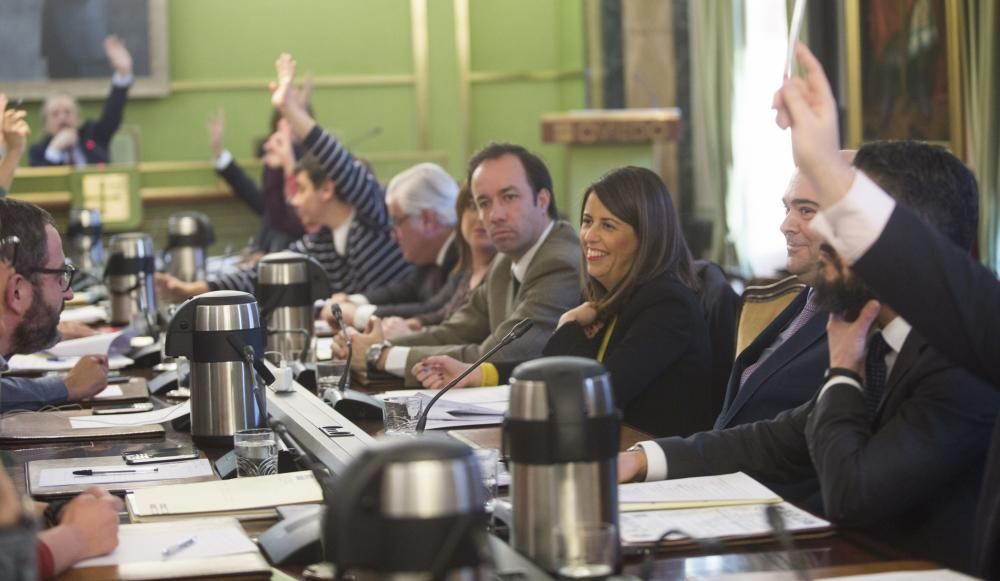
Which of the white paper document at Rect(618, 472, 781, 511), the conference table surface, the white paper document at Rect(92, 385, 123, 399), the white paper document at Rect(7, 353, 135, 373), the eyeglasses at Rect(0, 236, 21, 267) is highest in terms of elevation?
the eyeglasses at Rect(0, 236, 21, 267)

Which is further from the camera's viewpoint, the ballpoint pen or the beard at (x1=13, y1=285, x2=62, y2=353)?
the beard at (x1=13, y1=285, x2=62, y2=353)

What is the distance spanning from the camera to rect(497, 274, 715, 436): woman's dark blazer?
3.10m

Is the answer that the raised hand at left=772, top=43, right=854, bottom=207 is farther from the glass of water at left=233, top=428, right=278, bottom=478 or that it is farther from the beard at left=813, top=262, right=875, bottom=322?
the glass of water at left=233, top=428, right=278, bottom=478

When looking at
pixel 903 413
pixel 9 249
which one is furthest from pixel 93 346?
pixel 903 413

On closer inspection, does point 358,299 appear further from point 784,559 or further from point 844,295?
point 784,559

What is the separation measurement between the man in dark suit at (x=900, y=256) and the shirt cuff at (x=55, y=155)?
26.5 feet

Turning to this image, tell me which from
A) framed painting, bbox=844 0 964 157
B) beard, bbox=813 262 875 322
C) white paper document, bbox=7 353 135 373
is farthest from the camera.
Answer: framed painting, bbox=844 0 964 157

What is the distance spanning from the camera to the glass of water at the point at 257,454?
7.66 ft

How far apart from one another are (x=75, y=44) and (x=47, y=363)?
6588 millimetres

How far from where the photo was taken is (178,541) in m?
1.86

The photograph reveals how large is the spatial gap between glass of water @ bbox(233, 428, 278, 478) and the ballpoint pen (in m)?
0.47

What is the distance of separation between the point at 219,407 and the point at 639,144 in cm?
418

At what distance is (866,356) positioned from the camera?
211cm

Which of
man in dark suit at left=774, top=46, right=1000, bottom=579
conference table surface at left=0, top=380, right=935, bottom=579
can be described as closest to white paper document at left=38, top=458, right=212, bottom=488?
conference table surface at left=0, top=380, right=935, bottom=579
